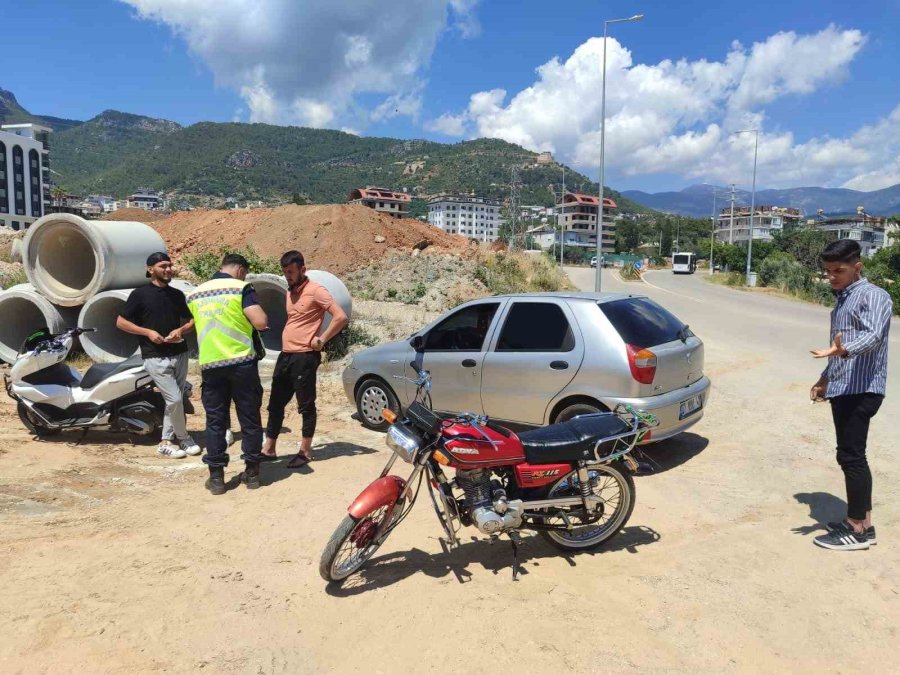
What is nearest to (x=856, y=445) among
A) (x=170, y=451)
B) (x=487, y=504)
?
(x=487, y=504)

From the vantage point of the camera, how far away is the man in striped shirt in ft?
12.5

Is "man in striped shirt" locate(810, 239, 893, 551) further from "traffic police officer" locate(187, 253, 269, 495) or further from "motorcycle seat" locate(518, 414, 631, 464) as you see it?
"traffic police officer" locate(187, 253, 269, 495)

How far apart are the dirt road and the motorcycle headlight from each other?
79 centimetres

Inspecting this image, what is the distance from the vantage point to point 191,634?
10.1ft

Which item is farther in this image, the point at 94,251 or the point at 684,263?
the point at 684,263

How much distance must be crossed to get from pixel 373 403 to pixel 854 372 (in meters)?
4.78

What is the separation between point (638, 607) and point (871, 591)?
4.46 feet

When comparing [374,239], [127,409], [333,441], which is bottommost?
[333,441]

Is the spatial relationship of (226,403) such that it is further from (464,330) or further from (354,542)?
(464,330)

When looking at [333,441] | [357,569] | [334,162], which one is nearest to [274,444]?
[333,441]

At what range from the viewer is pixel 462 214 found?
120500mm

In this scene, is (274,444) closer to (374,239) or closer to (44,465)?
(44,465)

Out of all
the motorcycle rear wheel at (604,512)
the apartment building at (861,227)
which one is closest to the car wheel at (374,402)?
the motorcycle rear wheel at (604,512)

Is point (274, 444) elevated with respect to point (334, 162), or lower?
lower
